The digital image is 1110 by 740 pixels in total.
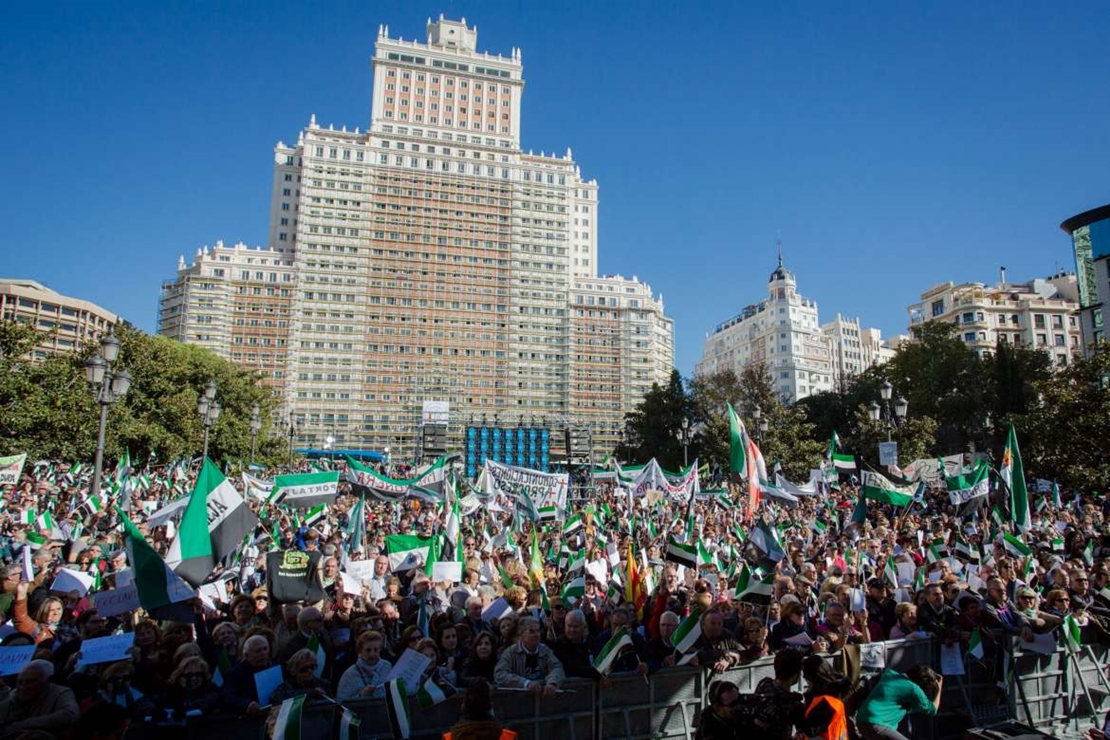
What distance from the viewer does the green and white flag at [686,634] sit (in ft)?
22.5

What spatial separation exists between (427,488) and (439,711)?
11594 mm

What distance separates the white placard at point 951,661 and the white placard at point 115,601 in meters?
7.69

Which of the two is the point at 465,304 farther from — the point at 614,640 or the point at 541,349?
the point at 614,640

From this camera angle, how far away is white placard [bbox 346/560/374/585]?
10.0m

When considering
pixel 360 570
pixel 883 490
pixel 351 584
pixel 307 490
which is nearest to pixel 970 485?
pixel 883 490

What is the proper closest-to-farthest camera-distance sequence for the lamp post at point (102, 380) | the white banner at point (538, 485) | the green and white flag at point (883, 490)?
the lamp post at point (102, 380) < the green and white flag at point (883, 490) < the white banner at point (538, 485)

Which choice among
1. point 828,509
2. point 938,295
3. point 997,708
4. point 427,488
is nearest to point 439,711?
point 997,708

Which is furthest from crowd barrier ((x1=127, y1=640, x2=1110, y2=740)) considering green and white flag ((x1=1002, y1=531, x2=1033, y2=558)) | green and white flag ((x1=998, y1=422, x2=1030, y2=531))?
green and white flag ((x1=998, y1=422, x2=1030, y2=531))

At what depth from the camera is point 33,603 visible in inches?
293

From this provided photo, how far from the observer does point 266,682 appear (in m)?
5.73

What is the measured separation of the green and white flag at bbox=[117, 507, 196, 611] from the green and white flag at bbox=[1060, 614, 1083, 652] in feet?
28.7

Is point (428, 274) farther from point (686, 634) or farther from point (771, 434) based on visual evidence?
point (686, 634)

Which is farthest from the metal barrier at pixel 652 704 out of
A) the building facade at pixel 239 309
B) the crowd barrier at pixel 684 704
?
the building facade at pixel 239 309

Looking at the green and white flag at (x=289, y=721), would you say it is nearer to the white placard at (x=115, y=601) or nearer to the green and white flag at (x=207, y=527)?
the white placard at (x=115, y=601)
